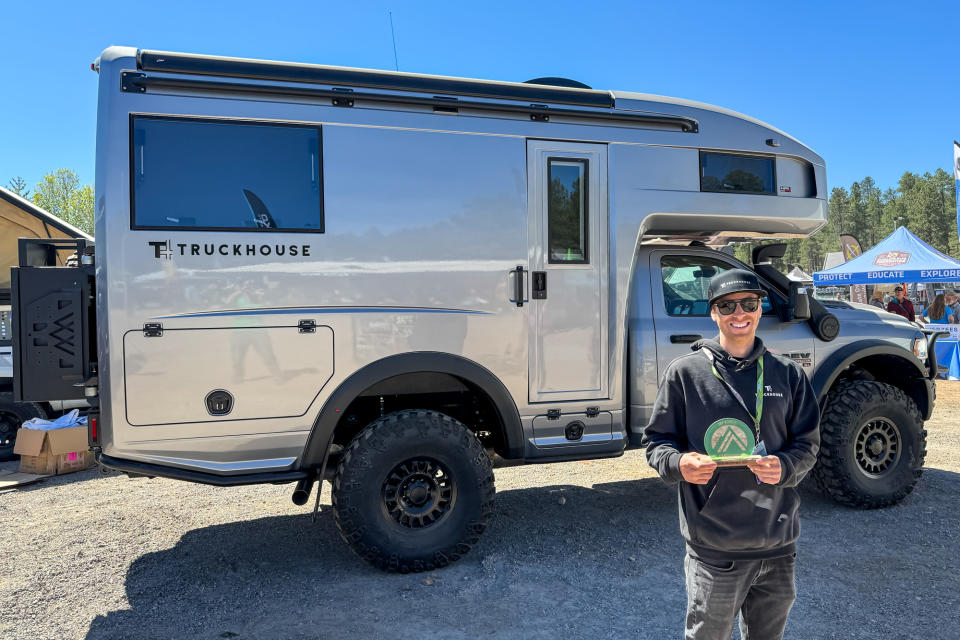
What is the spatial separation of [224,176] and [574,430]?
110 inches

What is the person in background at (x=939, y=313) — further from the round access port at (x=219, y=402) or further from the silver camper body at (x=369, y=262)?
the round access port at (x=219, y=402)

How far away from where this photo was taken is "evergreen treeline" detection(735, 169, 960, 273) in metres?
64.7

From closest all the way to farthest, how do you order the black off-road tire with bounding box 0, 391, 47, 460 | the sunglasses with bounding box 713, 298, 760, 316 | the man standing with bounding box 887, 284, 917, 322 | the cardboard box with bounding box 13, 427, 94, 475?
the sunglasses with bounding box 713, 298, 760, 316
the cardboard box with bounding box 13, 427, 94, 475
the black off-road tire with bounding box 0, 391, 47, 460
the man standing with bounding box 887, 284, 917, 322

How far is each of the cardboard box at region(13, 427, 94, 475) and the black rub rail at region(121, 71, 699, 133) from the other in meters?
4.35

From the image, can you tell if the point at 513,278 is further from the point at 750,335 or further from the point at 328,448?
the point at 750,335

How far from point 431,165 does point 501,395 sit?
1566 mm

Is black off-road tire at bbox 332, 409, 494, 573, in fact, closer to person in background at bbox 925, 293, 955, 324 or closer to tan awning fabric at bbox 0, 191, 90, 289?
tan awning fabric at bbox 0, 191, 90, 289

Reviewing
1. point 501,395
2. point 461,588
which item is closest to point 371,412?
point 501,395

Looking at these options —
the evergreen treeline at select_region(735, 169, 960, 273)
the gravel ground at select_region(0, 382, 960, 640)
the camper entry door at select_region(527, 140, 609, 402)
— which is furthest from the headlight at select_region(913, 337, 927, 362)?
the evergreen treeline at select_region(735, 169, 960, 273)

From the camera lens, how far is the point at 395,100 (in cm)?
409

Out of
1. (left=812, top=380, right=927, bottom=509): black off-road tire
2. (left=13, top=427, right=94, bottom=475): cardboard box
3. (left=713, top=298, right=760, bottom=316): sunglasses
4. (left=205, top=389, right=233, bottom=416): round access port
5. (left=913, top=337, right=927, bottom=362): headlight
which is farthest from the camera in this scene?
(left=13, top=427, right=94, bottom=475): cardboard box

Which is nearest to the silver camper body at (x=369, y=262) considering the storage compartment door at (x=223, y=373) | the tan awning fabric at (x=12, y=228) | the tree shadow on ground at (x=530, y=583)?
the storage compartment door at (x=223, y=373)

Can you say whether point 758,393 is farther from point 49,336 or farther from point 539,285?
point 49,336

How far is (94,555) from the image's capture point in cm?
446
